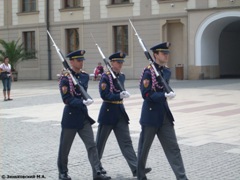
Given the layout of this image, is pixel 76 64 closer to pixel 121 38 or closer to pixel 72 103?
pixel 72 103

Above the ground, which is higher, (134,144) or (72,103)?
(72,103)

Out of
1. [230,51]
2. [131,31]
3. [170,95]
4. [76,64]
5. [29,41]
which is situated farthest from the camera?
[29,41]

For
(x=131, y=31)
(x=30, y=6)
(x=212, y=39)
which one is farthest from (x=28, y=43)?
(x=212, y=39)

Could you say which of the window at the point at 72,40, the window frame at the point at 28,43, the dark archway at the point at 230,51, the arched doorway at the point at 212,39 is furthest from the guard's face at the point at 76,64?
the window frame at the point at 28,43

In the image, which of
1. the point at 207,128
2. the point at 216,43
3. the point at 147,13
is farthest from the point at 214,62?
the point at 207,128

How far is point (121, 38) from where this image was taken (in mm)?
33250

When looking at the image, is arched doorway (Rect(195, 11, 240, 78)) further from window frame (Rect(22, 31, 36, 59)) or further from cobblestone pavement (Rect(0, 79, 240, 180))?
cobblestone pavement (Rect(0, 79, 240, 180))

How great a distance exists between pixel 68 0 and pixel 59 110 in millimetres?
21117

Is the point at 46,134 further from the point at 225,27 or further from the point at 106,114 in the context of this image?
the point at 225,27

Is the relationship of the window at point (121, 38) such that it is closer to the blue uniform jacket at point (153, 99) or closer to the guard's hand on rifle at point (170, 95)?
the blue uniform jacket at point (153, 99)

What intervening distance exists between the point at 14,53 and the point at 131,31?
8.67m

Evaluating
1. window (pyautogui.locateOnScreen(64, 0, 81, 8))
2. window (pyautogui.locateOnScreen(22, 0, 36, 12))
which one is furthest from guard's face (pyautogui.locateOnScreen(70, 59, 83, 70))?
window (pyautogui.locateOnScreen(22, 0, 36, 12))

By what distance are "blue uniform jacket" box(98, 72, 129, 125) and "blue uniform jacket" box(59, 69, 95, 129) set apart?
400 millimetres

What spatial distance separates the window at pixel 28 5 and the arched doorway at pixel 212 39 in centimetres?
1335
